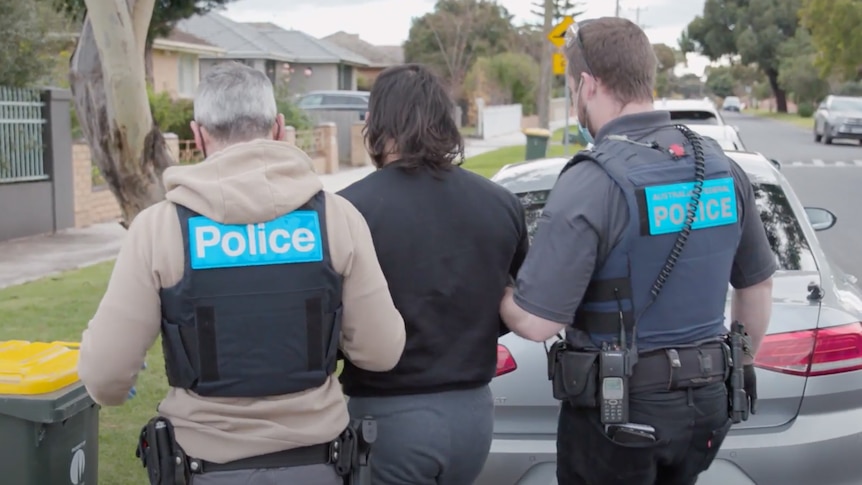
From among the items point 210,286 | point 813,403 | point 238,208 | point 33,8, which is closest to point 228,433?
point 210,286

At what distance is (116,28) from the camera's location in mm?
5738

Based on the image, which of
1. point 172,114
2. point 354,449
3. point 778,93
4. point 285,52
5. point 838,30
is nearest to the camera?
point 354,449

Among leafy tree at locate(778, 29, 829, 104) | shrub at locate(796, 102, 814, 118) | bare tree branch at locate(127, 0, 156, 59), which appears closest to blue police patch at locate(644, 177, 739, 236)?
bare tree branch at locate(127, 0, 156, 59)

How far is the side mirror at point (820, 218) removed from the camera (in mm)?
5840

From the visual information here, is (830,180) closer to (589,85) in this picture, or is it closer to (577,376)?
(589,85)

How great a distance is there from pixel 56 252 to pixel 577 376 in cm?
1064

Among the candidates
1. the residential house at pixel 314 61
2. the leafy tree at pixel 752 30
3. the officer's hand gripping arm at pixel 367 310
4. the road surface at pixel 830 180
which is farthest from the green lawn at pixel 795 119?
the officer's hand gripping arm at pixel 367 310

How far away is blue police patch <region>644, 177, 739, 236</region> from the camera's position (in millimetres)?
2732

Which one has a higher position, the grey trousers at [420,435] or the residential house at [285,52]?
the residential house at [285,52]

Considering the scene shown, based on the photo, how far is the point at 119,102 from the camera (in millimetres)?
5875

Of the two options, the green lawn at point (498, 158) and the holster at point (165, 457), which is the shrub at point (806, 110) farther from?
the holster at point (165, 457)

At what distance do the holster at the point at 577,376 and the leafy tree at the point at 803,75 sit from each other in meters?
62.5

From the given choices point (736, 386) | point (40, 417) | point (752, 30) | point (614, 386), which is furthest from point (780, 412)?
point (752, 30)

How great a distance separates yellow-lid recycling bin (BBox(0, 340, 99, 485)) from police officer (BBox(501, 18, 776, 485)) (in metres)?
1.41
